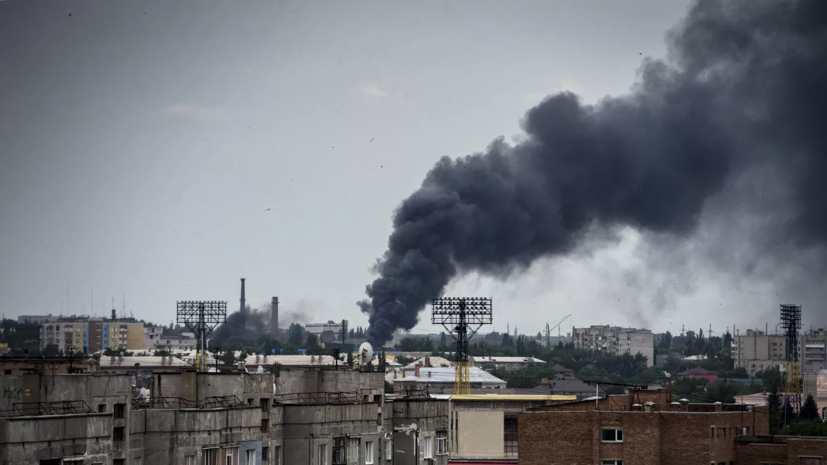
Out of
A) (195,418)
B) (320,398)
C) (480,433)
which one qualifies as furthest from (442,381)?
(195,418)

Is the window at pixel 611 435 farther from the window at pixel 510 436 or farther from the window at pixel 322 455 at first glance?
the window at pixel 510 436

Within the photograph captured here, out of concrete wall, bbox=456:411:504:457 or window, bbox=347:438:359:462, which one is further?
concrete wall, bbox=456:411:504:457

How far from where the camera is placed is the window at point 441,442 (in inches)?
1804

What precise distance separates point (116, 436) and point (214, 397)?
5515mm

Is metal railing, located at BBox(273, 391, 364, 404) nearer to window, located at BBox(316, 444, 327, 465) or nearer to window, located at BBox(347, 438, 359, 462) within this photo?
window, located at BBox(347, 438, 359, 462)

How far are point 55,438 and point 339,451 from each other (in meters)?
12.0

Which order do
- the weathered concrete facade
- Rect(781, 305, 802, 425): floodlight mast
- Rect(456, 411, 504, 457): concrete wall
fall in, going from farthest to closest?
Rect(781, 305, 802, 425): floodlight mast
Rect(456, 411, 504, 457): concrete wall
the weathered concrete facade

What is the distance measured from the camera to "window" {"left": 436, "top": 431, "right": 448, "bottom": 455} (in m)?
45.8

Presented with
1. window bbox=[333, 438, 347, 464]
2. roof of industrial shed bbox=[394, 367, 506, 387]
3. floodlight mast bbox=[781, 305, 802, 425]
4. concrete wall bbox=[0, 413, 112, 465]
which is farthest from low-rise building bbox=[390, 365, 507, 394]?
concrete wall bbox=[0, 413, 112, 465]

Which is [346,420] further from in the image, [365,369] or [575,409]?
[575,409]

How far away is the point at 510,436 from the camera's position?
2613 inches

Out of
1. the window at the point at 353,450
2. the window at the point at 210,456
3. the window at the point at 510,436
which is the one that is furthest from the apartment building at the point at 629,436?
the window at the point at 210,456

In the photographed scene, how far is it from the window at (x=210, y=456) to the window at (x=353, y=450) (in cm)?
607

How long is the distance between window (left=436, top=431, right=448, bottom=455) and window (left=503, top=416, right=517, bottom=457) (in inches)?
722
